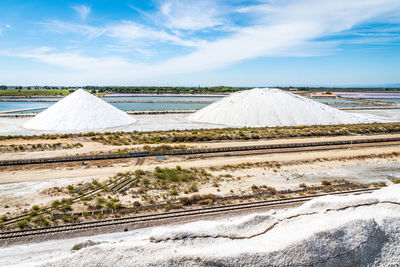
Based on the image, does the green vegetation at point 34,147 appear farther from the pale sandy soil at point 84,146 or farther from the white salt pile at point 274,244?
the white salt pile at point 274,244

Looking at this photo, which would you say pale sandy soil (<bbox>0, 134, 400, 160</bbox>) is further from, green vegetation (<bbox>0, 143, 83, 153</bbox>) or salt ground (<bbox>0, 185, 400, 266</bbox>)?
salt ground (<bbox>0, 185, 400, 266</bbox>)

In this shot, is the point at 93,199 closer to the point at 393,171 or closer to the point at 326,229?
the point at 326,229

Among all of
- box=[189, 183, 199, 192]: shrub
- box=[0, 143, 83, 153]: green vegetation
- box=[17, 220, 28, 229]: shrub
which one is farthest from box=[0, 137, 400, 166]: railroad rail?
box=[17, 220, 28, 229]: shrub

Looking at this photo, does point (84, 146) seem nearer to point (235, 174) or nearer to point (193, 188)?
point (193, 188)

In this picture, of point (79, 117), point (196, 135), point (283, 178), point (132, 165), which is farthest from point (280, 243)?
point (79, 117)

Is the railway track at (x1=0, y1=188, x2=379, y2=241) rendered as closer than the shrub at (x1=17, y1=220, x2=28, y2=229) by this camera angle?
Yes

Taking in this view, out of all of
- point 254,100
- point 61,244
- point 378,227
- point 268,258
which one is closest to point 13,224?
point 61,244

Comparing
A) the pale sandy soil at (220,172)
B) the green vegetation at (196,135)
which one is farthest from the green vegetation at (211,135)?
the pale sandy soil at (220,172)
